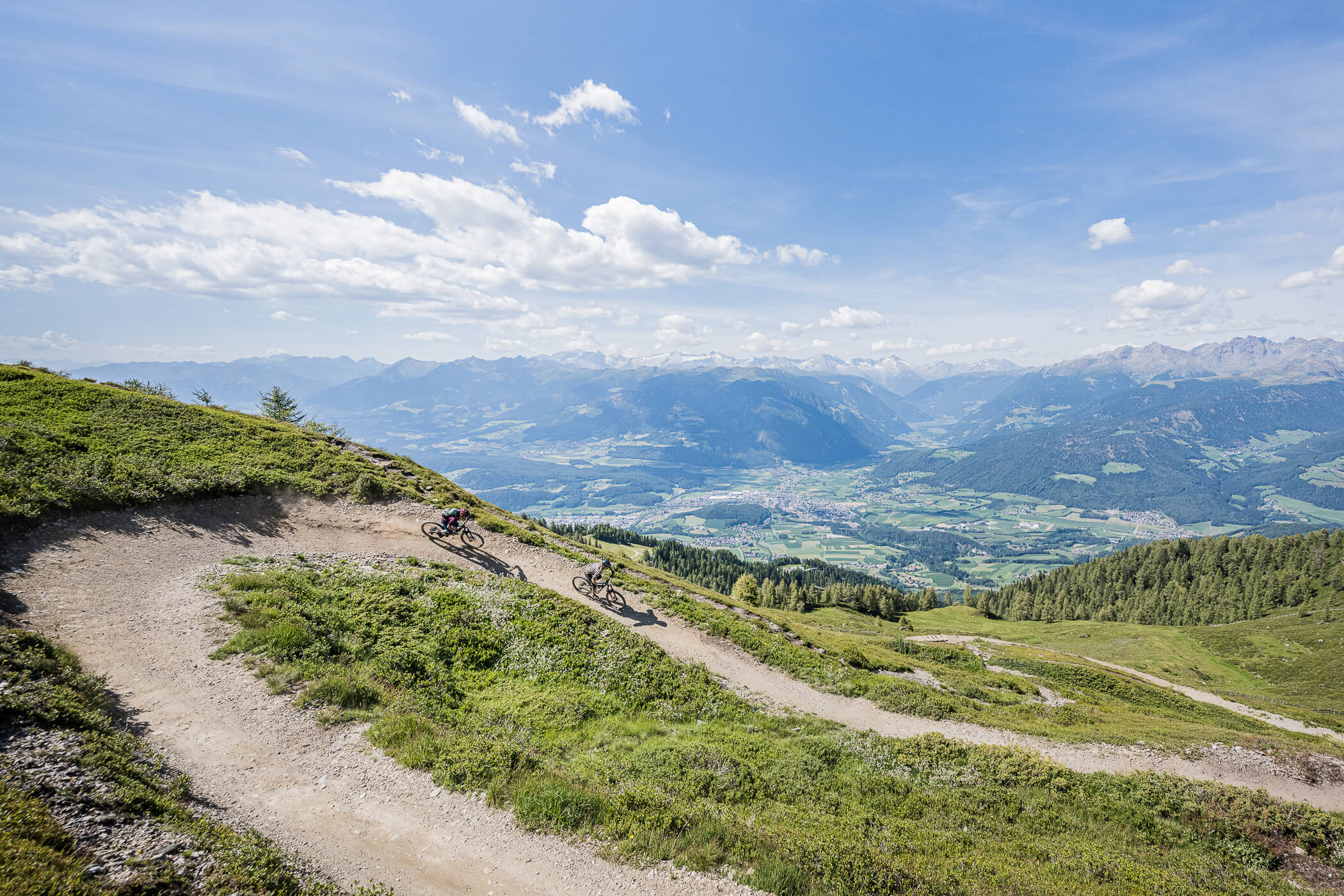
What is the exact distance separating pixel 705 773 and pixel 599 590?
48.2ft

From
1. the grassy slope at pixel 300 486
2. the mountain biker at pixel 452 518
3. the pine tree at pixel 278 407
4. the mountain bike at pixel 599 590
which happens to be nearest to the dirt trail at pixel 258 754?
the grassy slope at pixel 300 486

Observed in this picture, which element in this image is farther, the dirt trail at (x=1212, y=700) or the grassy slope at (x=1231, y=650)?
the grassy slope at (x=1231, y=650)

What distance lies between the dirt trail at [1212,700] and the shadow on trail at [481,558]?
5379cm

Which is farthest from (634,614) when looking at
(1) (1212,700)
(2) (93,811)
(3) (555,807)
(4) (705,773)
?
(1) (1212,700)

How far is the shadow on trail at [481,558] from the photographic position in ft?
88.7

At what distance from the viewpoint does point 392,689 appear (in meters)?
15.4

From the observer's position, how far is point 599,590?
89.9 feet

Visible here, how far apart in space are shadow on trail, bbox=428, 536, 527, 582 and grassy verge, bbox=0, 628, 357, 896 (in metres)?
15.4

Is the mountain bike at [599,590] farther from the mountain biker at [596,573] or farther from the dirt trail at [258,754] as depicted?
the dirt trail at [258,754]

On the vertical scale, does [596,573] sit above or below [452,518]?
below

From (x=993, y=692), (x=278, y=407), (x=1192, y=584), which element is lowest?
(x=1192, y=584)

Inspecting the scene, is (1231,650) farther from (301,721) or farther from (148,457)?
(148,457)

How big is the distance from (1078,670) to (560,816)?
1851 inches

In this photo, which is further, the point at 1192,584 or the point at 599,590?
the point at 1192,584
